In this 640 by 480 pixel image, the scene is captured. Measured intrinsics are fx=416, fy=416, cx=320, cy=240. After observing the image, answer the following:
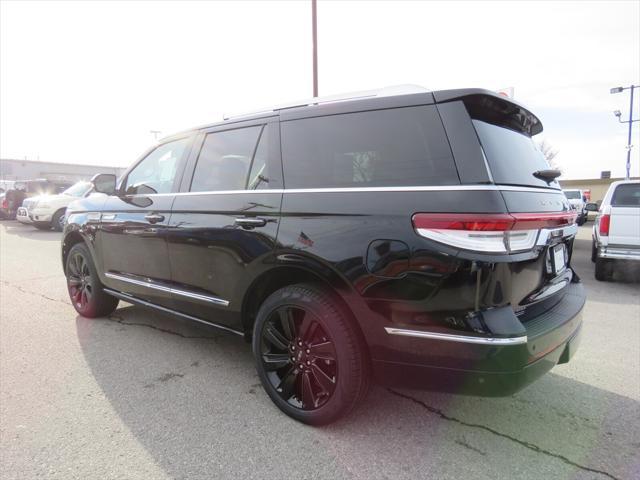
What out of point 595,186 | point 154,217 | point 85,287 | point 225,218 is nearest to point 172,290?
point 154,217

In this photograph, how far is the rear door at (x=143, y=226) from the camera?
11.0 ft

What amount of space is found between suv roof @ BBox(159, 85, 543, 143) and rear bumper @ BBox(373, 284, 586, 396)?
1151 mm

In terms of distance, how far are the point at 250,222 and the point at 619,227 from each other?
638 cm

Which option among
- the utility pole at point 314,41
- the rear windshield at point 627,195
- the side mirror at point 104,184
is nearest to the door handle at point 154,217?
the side mirror at point 104,184

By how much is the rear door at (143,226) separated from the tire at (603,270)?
270 inches

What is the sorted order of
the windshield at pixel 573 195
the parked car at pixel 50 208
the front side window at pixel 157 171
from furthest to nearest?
1. the windshield at pixel 573 195
2. the parked car at pixel 50 208
3. the front side window at pixel 157 171

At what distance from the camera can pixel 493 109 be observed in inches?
88.9

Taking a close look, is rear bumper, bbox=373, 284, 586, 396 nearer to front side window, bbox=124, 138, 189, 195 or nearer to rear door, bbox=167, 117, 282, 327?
rear door, bbox=167, 117, 282, 327

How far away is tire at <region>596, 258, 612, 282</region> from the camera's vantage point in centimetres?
692

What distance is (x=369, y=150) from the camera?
2.28 m

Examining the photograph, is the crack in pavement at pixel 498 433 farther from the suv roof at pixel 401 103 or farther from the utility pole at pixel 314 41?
the utility pole at pixel 314 41

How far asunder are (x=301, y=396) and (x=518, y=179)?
175cm

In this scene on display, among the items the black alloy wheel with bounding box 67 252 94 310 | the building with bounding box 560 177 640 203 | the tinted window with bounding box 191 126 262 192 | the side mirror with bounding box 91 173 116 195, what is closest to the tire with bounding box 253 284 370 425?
the tinted window with bounding box 191 126 262 192

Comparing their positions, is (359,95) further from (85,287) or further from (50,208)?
(50,208)
